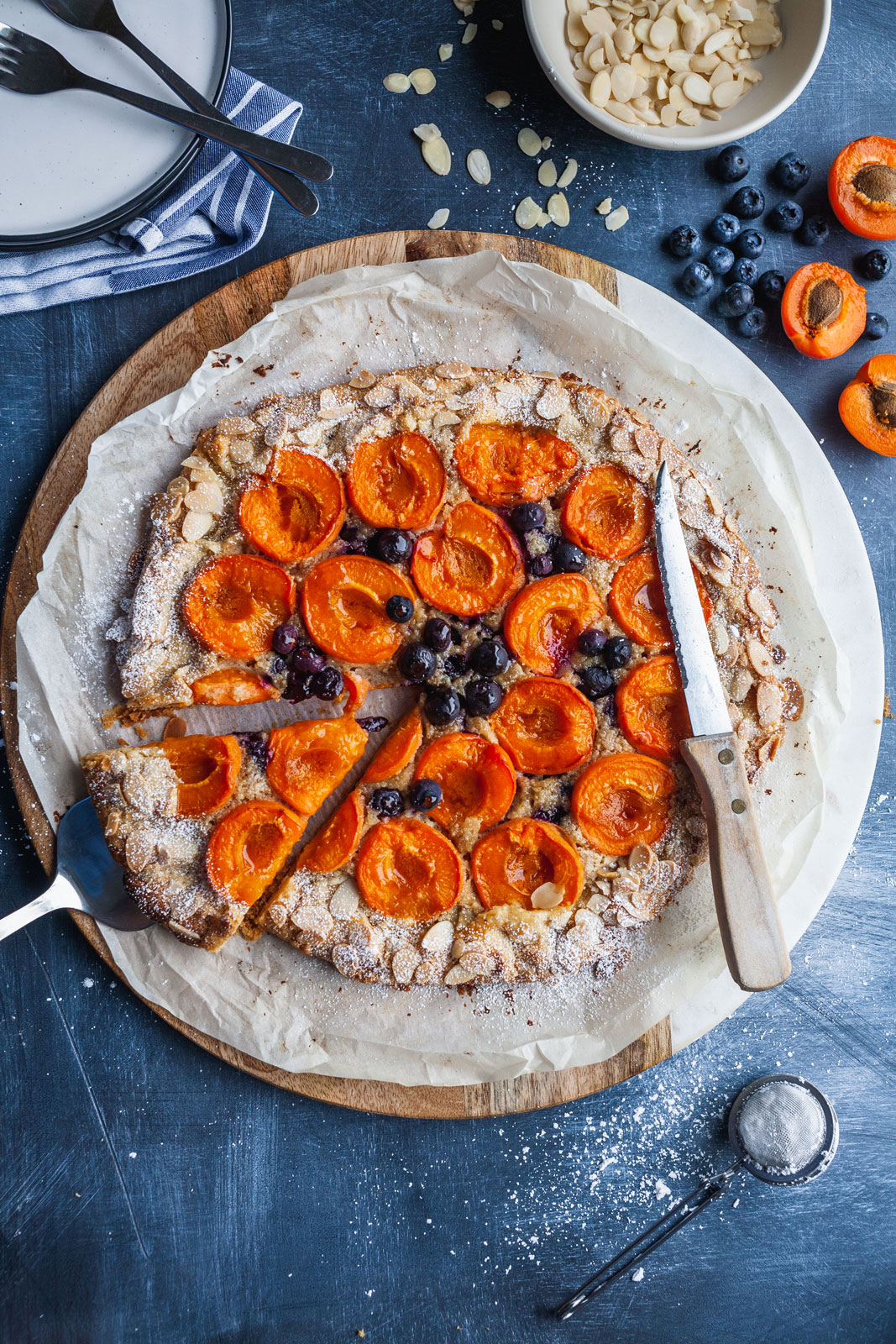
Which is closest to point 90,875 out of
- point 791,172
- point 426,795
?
point 426,795

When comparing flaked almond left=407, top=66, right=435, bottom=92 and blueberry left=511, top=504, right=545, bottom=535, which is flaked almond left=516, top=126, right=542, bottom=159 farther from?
blueberry left=511, top=504, right=545, bottom=535

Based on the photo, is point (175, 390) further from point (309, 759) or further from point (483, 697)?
point (483, 697)

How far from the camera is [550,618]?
300cm

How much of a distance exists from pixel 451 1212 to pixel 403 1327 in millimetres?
468

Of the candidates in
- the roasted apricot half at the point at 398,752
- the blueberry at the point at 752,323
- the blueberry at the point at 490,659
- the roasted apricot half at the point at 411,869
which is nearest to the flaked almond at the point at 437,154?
the blueberry at the point at 752,323

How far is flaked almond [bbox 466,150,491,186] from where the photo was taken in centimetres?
336

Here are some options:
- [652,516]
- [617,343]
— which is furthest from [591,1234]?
[617,343]

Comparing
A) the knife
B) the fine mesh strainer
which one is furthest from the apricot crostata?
the fine mesh strainer

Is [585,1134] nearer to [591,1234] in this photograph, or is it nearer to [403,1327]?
[591,1234]

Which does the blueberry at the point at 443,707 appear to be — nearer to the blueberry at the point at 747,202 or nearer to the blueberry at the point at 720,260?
the blueberry at the point at 720,260

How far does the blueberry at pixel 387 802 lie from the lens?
115 inches

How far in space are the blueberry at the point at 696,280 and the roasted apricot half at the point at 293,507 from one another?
168 cm

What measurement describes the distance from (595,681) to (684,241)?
1.86 metres

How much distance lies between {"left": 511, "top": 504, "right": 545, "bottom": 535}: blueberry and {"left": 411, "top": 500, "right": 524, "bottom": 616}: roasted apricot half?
0.05 meters
